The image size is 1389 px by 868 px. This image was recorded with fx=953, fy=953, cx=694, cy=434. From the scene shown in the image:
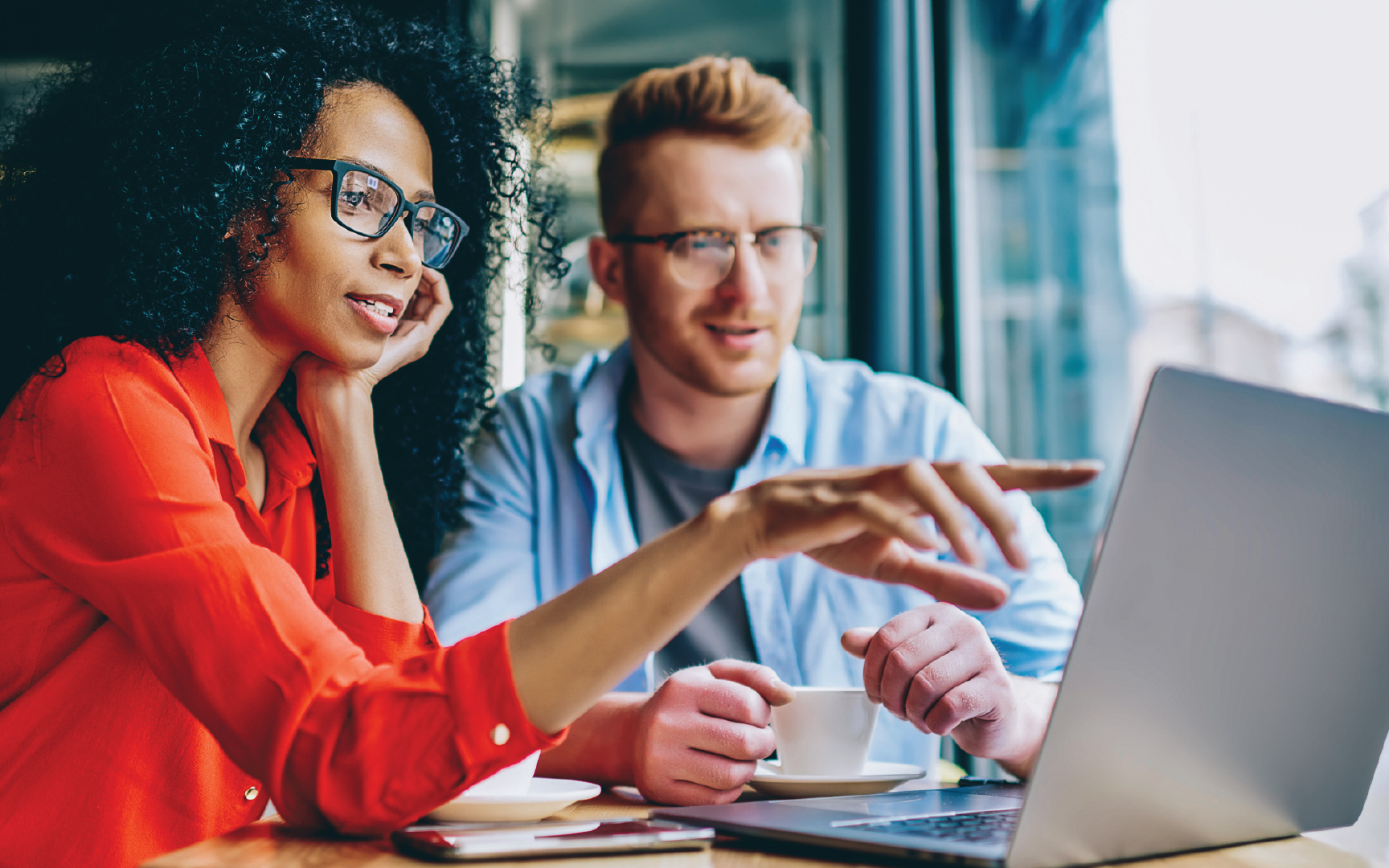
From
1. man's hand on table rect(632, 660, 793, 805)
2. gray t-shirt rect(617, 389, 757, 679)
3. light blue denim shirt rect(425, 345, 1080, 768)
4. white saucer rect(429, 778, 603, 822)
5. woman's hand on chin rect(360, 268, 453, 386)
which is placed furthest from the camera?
gray t-shirt rect(617, 389, 757, 679)

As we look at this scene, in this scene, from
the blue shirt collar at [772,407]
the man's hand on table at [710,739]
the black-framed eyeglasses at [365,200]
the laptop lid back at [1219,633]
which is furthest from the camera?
the blue shirt collar at [772,407]

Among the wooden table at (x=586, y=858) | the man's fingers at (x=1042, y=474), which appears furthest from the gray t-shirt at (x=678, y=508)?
the man's fingers at (x=1042, y=474)

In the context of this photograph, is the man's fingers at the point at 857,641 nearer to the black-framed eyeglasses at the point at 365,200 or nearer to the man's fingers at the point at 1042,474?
the man's fingers at the point at 1042,474

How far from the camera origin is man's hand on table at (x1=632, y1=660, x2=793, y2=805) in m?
0.83

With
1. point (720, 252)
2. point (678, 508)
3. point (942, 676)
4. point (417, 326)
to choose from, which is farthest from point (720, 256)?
point (942, 676)

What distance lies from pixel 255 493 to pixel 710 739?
614 mm

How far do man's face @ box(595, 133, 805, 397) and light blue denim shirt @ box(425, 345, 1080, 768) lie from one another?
13 cm

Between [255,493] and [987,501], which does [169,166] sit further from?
[987,501]

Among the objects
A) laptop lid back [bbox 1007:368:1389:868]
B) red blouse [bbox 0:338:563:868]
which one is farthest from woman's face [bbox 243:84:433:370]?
laptop lid back [bbox 1007:368:1389:868]

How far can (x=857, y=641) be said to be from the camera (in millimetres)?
879

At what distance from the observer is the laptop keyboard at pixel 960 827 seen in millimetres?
599

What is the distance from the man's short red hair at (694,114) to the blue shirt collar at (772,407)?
0.27 m

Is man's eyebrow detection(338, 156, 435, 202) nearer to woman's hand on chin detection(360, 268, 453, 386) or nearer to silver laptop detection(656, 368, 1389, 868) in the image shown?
woman's hand on chin detection(360, 268, 453, 386)

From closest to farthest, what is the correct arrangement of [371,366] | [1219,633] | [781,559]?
[1219,633]
[371,366]
[781,559]
